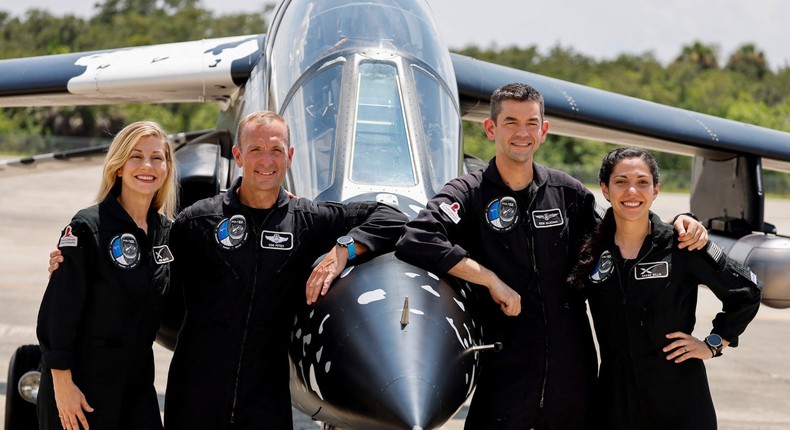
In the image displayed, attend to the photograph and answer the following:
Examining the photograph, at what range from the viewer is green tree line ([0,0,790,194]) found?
52000 millimetres

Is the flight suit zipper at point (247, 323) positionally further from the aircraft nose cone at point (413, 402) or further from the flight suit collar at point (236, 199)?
the aircraft nose cone at point (413, 402)

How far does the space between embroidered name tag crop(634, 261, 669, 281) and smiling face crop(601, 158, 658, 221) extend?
0.68ft

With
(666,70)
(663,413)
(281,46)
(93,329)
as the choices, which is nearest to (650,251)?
(663,413)

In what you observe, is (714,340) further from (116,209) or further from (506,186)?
(116,209)

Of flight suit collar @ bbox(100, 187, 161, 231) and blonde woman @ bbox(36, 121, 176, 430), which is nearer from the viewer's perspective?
blonde woman @ bbox(36, 121, 176, 430)

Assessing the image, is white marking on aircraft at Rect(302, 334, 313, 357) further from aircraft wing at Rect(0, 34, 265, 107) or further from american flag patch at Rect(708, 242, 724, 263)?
aircraft wing at Rect(0, 34, 265, 107)

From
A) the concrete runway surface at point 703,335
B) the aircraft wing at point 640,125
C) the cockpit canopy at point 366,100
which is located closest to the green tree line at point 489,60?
the concrete runway surface at point 703,335

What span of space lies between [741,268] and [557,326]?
0.85 m

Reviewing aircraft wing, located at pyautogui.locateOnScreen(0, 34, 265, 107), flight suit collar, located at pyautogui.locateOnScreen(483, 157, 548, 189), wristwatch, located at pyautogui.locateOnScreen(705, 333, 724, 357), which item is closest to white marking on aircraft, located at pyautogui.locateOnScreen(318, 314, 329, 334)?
flight suit collar, located at pyautogui.locateOnScreen(483, 157, 548, 189)

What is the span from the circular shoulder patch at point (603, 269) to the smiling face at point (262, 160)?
142 centimetres

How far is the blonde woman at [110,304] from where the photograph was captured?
3867mm

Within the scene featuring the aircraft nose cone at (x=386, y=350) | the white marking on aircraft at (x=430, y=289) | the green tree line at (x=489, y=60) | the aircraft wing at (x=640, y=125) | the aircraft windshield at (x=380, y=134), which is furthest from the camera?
the green tree line at (x=489, y=60)

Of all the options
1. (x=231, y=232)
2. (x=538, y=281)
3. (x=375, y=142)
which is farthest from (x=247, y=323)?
(x=375, y=142)

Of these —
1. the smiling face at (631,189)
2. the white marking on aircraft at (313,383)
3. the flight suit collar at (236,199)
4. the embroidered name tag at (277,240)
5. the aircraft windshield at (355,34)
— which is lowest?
the white marking on aircraft at (313,383)
